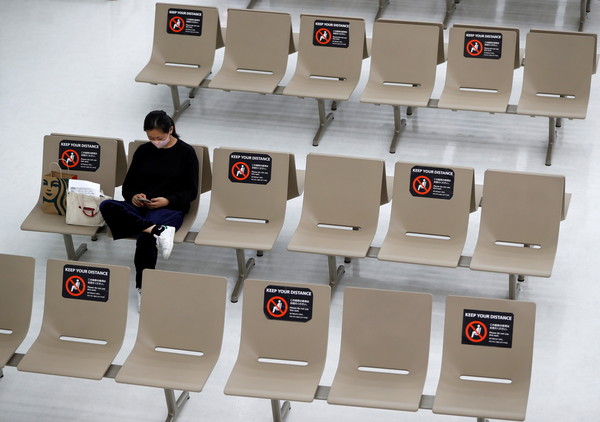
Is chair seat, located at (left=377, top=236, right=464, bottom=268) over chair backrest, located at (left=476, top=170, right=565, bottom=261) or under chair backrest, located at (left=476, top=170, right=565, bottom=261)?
under

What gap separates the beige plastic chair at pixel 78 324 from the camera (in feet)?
20.5

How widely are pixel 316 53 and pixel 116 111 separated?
5.65 ft

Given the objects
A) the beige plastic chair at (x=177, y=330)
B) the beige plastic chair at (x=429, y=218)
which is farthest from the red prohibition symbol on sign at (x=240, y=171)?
the beige plastic chair at (x=177, y=330)

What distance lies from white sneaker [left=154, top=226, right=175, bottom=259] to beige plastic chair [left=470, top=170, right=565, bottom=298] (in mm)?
1896

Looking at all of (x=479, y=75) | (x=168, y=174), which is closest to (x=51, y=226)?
(x=168, y=174)

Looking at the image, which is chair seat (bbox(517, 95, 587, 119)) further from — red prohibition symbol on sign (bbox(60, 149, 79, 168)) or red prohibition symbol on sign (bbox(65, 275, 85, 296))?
red prohibition symbol on sign (bbox(65, 275, 85, 296))

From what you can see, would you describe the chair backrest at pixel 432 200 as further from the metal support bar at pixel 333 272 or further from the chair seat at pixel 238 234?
the chair seat at pixel 238 234

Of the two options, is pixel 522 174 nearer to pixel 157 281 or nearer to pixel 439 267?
pixel 439 267

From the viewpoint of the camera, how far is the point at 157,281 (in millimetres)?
6281

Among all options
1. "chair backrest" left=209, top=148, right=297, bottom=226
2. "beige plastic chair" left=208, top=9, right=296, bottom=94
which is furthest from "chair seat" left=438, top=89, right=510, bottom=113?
"chair backrest" left=209, top=148, right=297, bottom=226

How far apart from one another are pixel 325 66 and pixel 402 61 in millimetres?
614

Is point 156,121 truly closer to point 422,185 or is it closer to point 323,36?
point 422,185

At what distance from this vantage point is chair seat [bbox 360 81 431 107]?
8391mm

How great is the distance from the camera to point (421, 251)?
7016 millimetres
